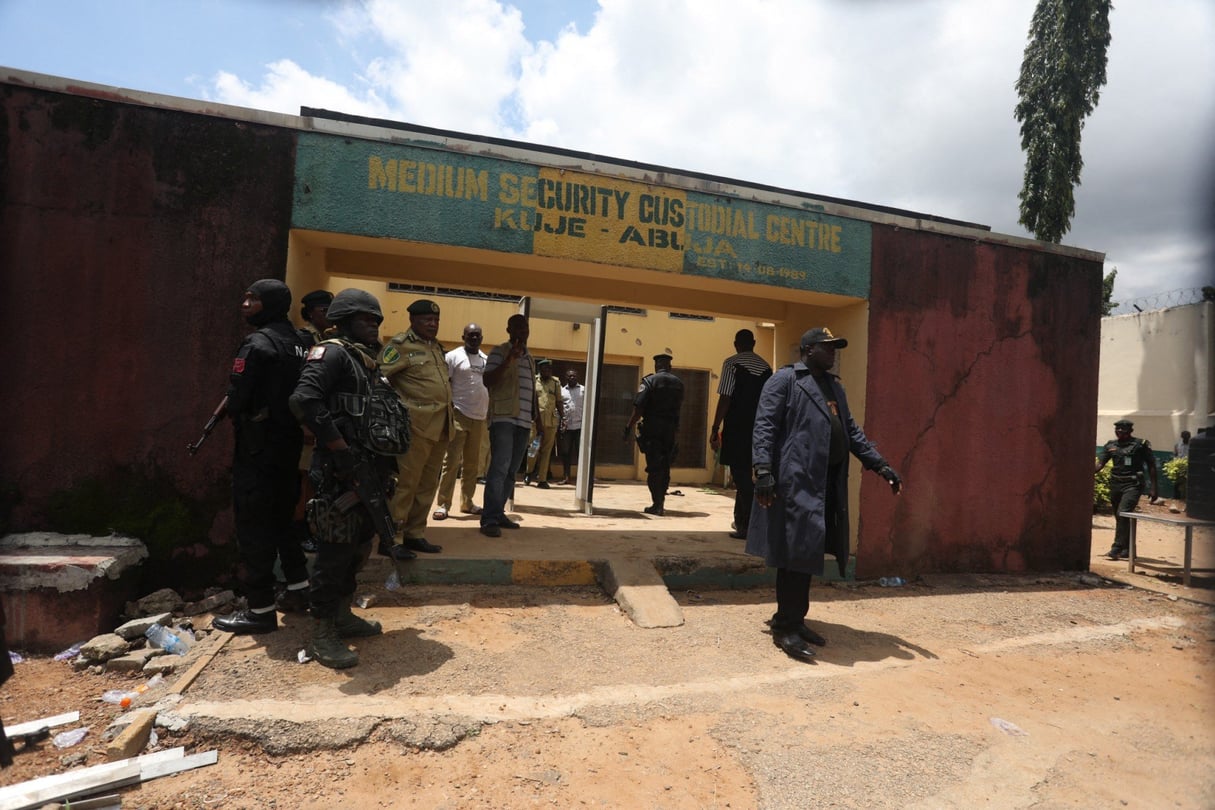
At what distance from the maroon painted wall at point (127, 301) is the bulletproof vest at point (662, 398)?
4062 millimetres

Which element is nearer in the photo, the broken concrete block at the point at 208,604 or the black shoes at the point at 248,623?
the black shoes at the point at 248,623

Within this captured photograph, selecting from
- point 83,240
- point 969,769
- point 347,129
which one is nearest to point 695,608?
point 969,769

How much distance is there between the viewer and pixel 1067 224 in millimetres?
13211

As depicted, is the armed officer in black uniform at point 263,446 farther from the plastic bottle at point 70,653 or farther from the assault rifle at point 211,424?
the plastic bottle at point 70,653

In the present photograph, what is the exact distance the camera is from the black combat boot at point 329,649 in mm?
3104

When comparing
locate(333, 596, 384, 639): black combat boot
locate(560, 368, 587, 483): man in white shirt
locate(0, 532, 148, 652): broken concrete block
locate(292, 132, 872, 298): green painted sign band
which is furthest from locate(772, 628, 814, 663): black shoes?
locate(560, 368, 587, 483): man in white shirt

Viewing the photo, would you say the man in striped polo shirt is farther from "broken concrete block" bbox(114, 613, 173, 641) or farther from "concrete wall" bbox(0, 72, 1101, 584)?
"broken concrete block" bbox(114, 613, 173, 641)

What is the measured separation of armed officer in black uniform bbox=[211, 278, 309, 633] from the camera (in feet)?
11.1

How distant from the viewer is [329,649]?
312 cm

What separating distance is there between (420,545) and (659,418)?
11.0ft

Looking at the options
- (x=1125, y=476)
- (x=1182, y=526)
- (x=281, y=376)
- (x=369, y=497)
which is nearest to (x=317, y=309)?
(x=281, y=376)

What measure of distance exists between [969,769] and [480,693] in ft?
6.91

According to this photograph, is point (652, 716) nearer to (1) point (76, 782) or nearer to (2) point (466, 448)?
(1) point (76, 782)

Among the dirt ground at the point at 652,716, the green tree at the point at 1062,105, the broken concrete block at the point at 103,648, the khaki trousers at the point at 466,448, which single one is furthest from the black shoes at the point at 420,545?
the green tree at the point at 1062,105
